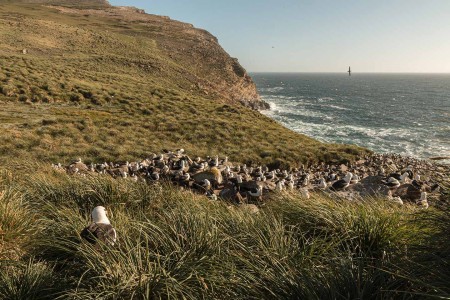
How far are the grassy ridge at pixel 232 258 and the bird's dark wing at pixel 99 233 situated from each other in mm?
120

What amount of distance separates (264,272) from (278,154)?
17.7 meters

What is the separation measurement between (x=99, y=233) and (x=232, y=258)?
5.56 ft

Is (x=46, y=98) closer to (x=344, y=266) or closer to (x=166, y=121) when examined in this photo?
(x=166, y=121)

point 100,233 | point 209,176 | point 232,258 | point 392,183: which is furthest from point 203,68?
point 232,258

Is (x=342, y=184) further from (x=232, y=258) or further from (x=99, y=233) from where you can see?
(x=99, y=233)

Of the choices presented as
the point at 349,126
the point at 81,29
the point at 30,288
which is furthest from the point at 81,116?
the point at 81,29

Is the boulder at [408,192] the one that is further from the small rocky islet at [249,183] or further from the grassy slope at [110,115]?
the grassy slope at [110,115]

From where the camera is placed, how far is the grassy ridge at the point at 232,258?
2.88 m

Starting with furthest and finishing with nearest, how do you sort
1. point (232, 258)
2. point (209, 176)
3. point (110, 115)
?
1. point (110, 115)
2. point (209, 176)
3. point (232, 258)

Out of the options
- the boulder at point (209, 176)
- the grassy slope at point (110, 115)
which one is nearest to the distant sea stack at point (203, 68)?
the grassy slope at point (110, 115)

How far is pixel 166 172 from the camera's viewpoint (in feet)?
39.7

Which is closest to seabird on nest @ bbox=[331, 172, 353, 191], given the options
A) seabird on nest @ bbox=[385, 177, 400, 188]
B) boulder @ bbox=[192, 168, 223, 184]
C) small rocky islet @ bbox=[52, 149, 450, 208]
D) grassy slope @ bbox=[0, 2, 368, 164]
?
small rocky islet @ bbox=[52, 149, 450, 208]

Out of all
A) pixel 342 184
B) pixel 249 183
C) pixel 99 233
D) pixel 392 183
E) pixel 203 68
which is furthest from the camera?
pixel 203 68

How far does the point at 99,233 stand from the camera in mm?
3812
